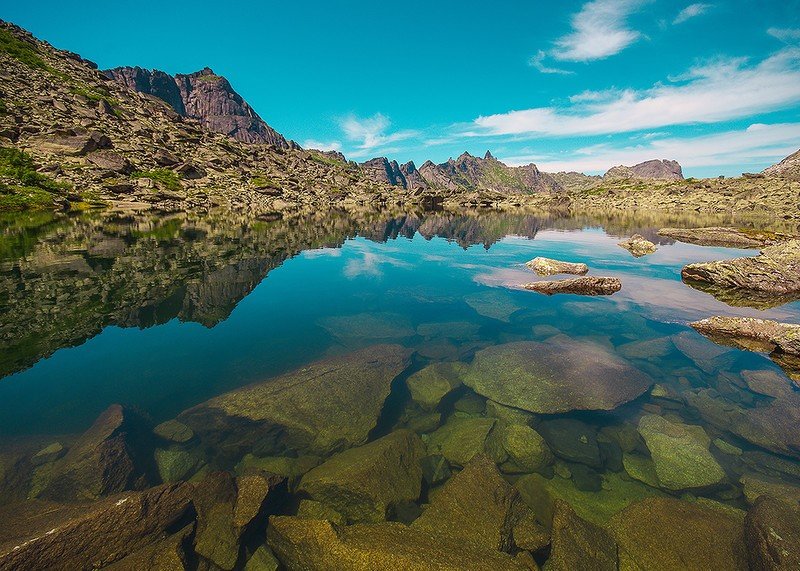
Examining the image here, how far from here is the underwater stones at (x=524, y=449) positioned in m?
9.65

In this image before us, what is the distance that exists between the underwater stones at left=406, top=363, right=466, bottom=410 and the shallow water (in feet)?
1.25

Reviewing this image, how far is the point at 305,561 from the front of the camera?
652 cm

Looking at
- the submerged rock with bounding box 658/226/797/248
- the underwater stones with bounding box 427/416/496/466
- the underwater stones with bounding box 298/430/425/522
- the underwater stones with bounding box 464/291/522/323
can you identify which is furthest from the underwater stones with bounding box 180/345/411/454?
the submerged rock with bounding box 658/226/797/248

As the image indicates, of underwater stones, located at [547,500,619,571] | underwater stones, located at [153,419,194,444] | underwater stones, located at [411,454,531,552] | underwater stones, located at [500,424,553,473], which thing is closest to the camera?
underwater stones, located at [547,500,619,571]

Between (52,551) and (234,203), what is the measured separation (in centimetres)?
12654

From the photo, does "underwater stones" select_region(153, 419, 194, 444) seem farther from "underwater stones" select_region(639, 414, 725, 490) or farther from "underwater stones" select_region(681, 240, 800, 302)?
"underwater stones" select_region(681, 240, 800, 302)

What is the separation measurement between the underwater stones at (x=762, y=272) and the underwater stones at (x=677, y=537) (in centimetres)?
2533

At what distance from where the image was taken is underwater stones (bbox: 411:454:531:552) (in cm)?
711

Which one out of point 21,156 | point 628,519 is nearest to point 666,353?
point 628,519

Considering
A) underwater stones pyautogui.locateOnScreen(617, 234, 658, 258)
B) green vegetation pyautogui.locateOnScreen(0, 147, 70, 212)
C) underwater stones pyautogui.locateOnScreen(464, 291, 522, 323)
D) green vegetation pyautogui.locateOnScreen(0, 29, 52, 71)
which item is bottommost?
underwater stones pyautogui.locateOnScreen(464, 291, 522, 323)

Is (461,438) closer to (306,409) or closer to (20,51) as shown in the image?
(306,409)

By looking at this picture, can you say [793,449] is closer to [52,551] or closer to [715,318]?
[715,318]

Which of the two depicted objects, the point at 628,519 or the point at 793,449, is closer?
the point at 628,519

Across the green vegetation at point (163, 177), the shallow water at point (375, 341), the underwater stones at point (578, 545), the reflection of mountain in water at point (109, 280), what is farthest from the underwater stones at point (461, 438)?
the green vegetation at point (163, 177)
